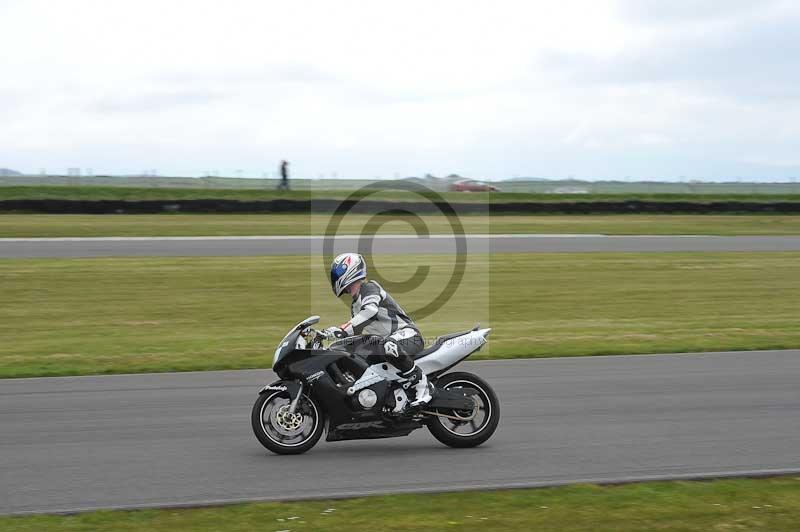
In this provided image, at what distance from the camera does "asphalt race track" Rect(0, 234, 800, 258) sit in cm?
2538

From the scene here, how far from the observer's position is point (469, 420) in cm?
827

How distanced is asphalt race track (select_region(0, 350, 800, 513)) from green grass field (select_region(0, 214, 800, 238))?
2002 cm

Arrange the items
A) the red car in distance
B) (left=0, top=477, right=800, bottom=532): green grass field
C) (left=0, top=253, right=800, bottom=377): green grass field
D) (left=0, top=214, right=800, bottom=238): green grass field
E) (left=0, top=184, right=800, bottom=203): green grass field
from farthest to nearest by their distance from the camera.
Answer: the red car in distance, (left=0, top=184, right=800, bottom=203): green grass field, (left=0, top=214, right=800, bottom=238): green grass field, (left=0, top=253, right=800, bottom=377): green grass field, (left=0, top=477, right=800, bottom=532): green grass field

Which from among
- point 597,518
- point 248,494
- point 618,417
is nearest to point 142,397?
point 248,494

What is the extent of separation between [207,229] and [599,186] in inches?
1535

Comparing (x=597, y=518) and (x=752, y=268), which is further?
(x=752, y=268)

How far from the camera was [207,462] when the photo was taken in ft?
25.0

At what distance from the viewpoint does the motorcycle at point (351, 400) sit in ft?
26.3

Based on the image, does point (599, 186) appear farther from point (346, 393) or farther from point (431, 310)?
point (346, 393)

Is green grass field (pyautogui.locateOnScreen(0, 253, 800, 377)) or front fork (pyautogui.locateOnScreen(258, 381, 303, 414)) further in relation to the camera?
green grass field (pyautogui.locateOnScreen(0, 253, 800, 377))

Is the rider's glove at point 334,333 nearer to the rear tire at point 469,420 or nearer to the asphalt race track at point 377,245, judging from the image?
the rear tire at point 469,420

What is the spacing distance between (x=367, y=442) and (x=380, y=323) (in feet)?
3.96

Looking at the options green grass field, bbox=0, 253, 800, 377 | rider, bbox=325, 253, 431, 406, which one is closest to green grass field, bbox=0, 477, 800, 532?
rider, bbox=325, 253, 431, 406

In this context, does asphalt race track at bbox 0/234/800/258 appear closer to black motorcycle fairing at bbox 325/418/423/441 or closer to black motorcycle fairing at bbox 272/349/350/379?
black motorcycle fairing at bbox 272/349/350/379
